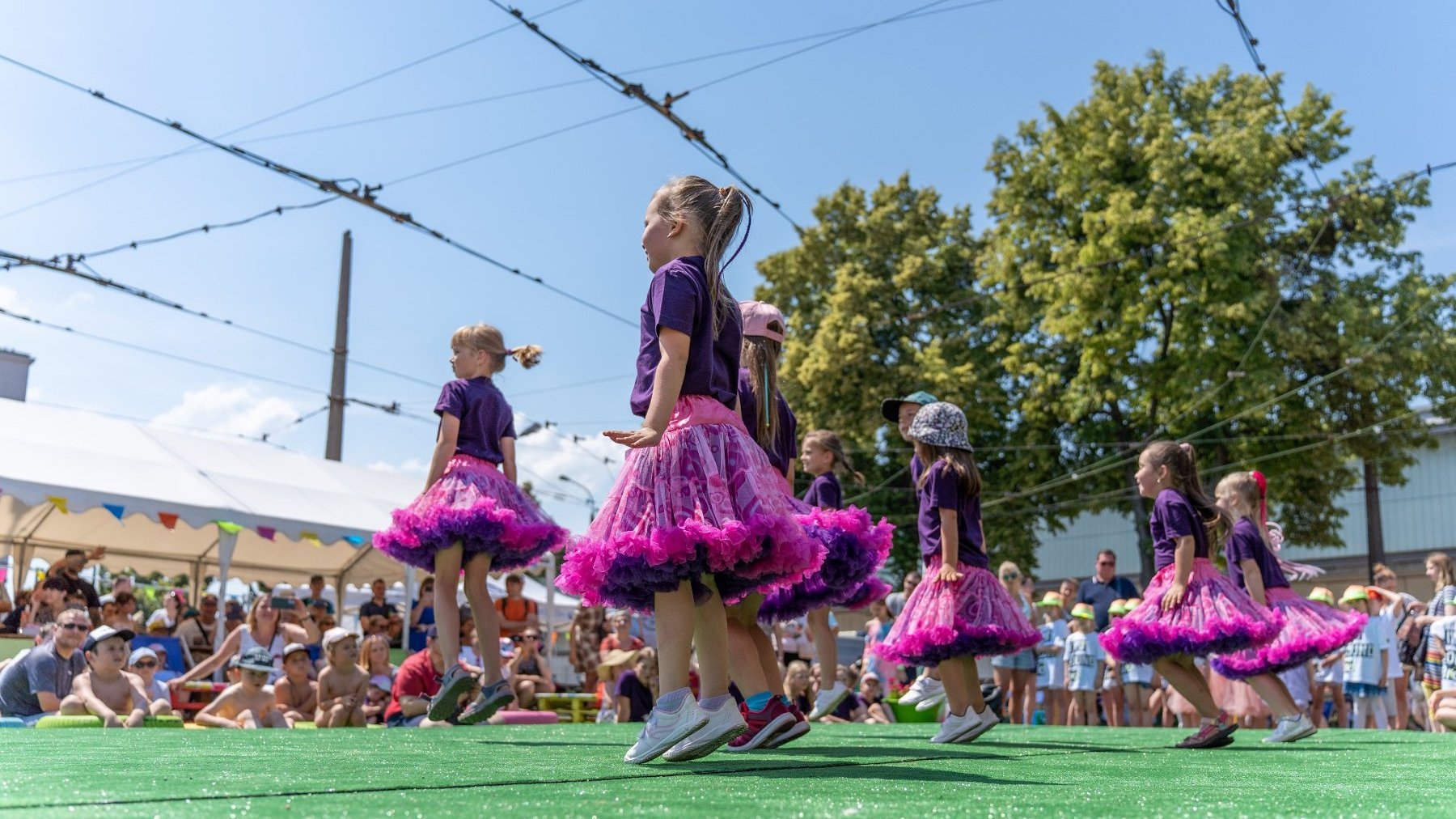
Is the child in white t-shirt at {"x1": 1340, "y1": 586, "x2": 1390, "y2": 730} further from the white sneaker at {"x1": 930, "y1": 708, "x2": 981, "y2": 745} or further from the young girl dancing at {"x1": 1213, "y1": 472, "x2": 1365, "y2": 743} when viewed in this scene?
the white sneaker at {"x1": 930, "y1": 708, "x2": 981, "y2": 745}

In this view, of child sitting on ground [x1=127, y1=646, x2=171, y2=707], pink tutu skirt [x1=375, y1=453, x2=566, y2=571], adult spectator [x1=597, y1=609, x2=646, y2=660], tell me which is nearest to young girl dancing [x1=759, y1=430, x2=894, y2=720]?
pink tutu skirt [x1=375, y1=453, x2=566, y2=571]

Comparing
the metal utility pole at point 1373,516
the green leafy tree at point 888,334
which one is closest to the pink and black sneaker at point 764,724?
the green leafy tree at point 888,334

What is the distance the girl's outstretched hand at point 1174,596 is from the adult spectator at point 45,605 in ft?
33.0

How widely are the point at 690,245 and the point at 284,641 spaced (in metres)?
8.91

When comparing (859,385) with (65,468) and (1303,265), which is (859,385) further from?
(65,468)

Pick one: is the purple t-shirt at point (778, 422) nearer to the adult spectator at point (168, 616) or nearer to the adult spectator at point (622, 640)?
the adult spectator at point (622, 640)

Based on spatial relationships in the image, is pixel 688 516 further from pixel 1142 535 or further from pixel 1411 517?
pixel 1411 517

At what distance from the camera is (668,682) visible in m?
3.50

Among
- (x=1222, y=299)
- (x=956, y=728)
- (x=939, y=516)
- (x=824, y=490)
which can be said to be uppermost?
(x=1222, y=299)

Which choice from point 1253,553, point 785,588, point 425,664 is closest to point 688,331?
point 785,588

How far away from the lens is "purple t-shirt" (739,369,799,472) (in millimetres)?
4969

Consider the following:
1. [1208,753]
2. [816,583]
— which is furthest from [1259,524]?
[816,583]

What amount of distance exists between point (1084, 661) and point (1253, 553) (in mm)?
6059

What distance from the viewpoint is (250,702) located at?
8906 mm
